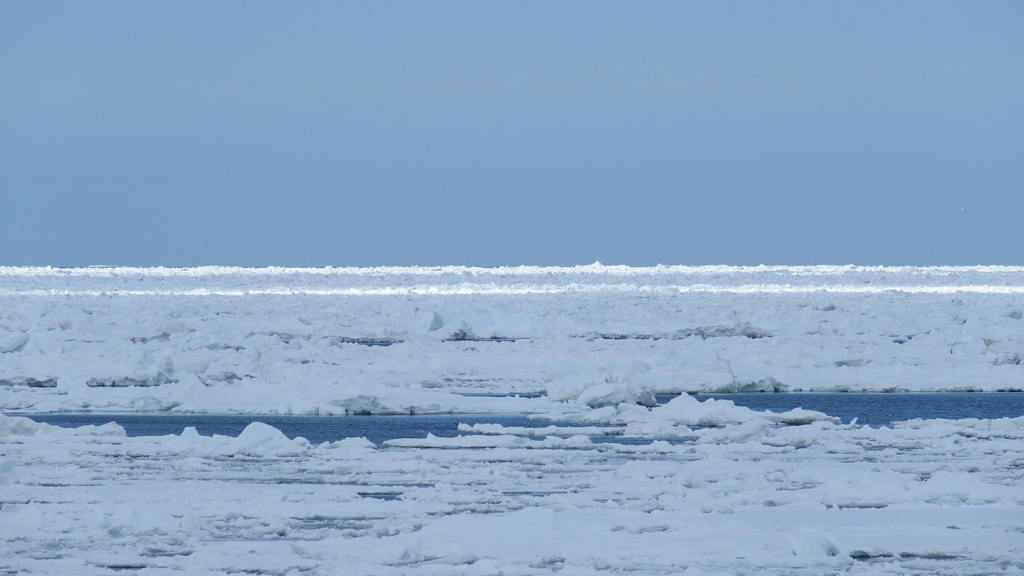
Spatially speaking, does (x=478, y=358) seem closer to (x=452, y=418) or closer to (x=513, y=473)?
(x=452, y=418)

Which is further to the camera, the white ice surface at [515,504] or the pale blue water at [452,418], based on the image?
the pale blue water at [452,418]

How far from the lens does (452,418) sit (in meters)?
10.3

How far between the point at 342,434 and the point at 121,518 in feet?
12.3

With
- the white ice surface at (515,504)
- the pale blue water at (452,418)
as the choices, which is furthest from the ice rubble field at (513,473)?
the pale blue water at (452,418)

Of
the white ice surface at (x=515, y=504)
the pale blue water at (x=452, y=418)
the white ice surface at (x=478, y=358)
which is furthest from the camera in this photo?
the white ice surface at (x=478, y=358)

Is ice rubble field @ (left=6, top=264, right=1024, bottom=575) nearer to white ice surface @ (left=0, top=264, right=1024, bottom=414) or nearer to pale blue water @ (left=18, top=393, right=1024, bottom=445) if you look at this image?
white ice surface @ (left=0, top=264, right=1024, bottom=414)

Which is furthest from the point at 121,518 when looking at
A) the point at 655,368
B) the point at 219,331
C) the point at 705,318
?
the point at 705,318

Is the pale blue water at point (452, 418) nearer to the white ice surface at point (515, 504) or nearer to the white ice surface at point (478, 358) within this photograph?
the white ice surface at point (478, 358)

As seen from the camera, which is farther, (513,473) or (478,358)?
(478,358)

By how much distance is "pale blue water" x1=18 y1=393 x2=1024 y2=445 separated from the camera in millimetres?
9508

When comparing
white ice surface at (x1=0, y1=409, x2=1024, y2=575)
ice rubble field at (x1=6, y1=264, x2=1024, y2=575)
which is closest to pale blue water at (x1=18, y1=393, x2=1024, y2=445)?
ice rubble field at (x1=6, y1=264, x2=1024, y2=575)

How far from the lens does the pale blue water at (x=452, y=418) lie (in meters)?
9.51

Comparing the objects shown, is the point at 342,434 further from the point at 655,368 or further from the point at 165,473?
the point at 655,368

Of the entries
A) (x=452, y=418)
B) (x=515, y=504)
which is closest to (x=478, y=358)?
(x=452, y=418)
